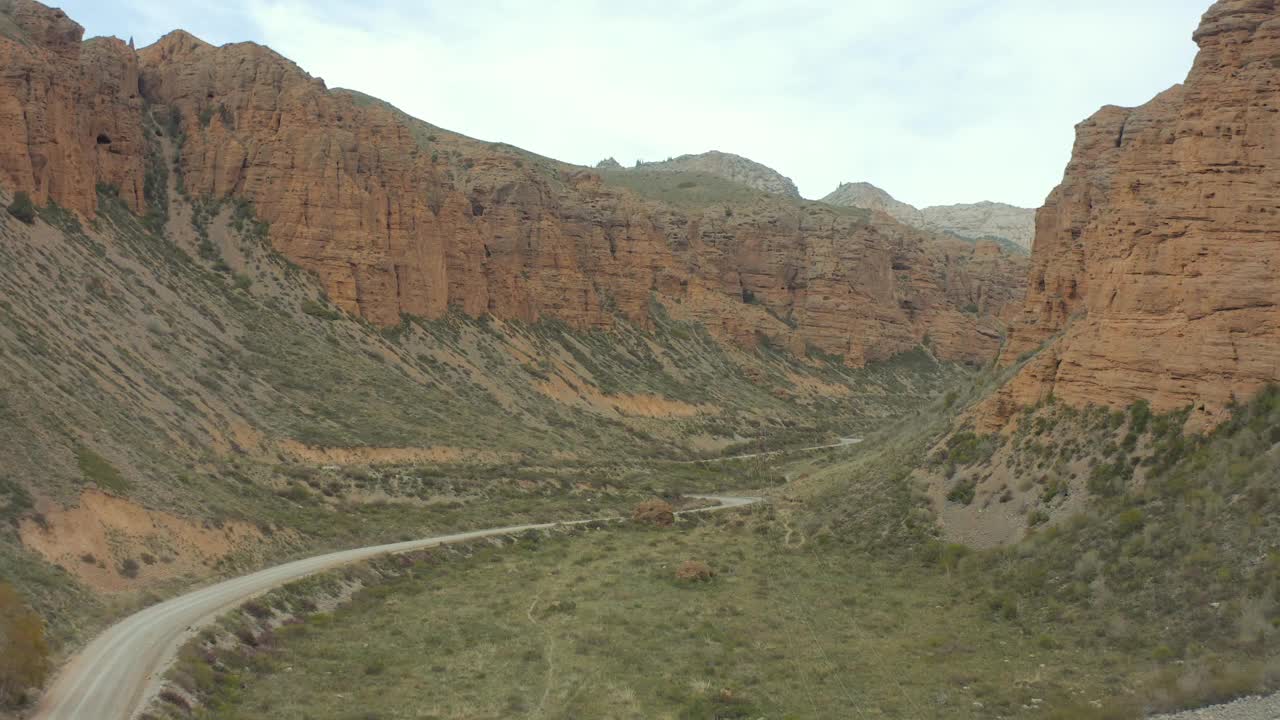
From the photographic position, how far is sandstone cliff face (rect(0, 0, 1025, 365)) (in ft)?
233

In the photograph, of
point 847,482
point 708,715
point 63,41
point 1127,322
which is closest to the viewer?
point 708,715

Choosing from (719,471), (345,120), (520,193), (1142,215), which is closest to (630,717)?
(1142,215)

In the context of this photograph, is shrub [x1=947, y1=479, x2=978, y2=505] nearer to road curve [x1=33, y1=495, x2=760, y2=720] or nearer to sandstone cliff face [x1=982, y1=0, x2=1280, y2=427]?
sandstone cliff face [x1=982, y1=0, x2=1280, y2=427]

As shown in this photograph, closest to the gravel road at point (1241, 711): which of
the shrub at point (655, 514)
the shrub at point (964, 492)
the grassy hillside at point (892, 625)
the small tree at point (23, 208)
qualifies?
the grassy hillside at point (892, 625)

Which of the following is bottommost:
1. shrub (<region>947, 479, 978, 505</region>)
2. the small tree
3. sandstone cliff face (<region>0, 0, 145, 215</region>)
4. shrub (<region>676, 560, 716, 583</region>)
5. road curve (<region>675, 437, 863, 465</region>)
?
road curve (<region>675, 437, 863, 465</region>)

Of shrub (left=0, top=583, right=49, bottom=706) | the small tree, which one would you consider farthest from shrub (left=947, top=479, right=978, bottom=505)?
the small tree

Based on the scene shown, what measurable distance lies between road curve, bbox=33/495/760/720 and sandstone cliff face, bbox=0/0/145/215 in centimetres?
3883

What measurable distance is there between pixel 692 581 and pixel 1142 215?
64.0 ft

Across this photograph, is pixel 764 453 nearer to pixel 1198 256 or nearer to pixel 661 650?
pixel 1198 256

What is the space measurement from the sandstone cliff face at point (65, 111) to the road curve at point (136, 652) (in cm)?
3883

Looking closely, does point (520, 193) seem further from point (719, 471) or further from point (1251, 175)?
point (1251, 175)

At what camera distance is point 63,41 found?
6556 centimetres

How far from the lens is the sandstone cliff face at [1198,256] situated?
1095 inches

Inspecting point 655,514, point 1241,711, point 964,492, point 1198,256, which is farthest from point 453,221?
point 1241,711
